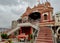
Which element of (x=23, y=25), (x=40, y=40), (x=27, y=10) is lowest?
(x=40, y=40)

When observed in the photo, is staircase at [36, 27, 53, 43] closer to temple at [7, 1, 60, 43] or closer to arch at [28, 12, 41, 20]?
temple at [7, 1, 60, 43]

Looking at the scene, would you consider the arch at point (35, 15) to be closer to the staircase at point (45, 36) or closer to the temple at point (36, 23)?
the temple at point (36, 23)

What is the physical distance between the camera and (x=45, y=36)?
16.7 metres

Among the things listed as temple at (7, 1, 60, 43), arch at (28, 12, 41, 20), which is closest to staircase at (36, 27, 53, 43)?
temple at (7, 1, 60, 43)

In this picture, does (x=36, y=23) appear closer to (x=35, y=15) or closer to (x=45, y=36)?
(x=35, y=15)

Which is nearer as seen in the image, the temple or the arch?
the temple

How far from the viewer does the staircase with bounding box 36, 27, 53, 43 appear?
1554cm

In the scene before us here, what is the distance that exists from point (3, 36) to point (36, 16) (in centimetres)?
575

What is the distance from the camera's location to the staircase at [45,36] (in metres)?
15.5

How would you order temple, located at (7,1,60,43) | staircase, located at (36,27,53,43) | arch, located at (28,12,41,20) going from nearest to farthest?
staircase, located at (36,27,53,43) < temple, located at (7,1,60,43) < arch, located at (28,12,41,20)

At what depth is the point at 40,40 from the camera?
620 inches

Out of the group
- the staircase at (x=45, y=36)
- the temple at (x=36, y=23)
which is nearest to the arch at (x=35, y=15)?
the temple at (x=36, y=23)

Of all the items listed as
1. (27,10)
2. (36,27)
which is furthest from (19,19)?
(36,27)

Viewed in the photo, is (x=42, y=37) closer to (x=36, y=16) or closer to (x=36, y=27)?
(x=36, y=27)
